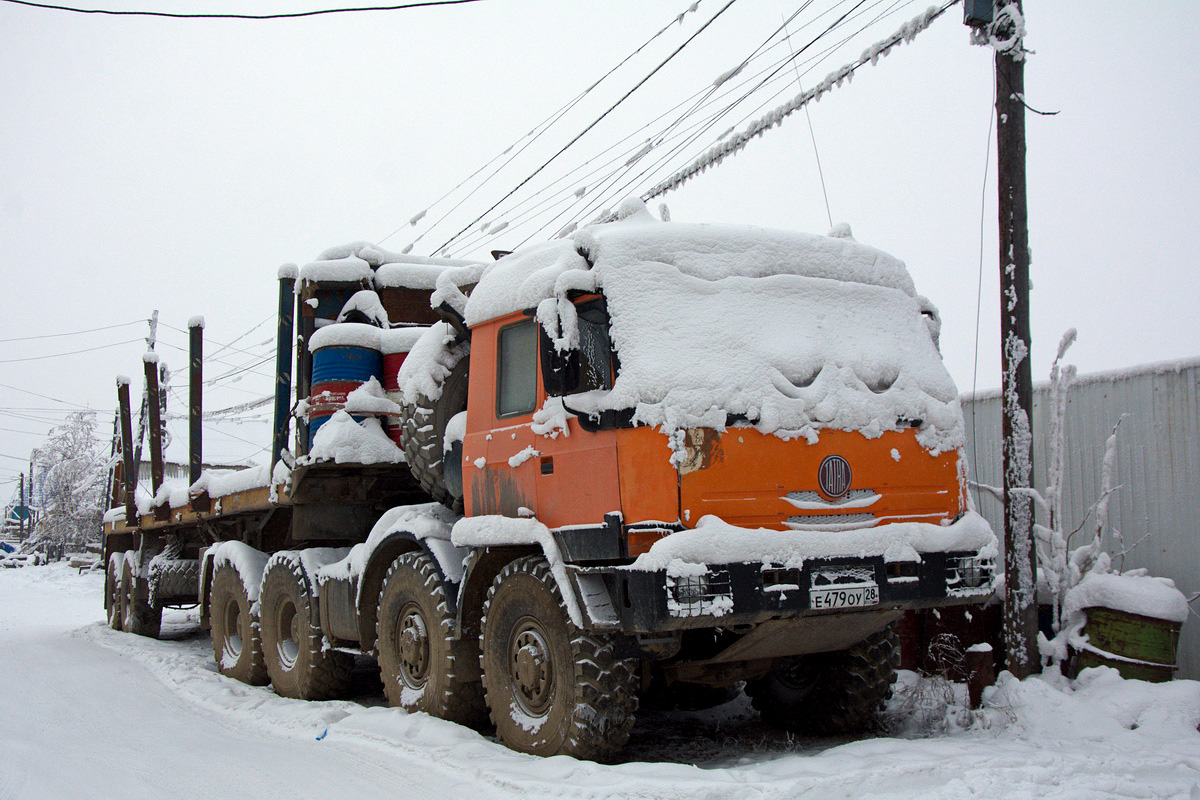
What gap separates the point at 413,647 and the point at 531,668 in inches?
59.3

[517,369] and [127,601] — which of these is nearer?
[517,369]

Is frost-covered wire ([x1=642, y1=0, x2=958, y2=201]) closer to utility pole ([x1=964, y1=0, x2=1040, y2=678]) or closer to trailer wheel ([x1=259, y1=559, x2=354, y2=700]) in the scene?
utility pole ([x1=964, y1=0, x2=1040, y2=678])

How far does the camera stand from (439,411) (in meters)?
6.46

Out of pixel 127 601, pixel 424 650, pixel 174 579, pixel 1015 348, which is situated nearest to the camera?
pixel 424 650

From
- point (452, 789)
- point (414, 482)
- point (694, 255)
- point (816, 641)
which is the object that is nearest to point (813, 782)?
point (816, 641)

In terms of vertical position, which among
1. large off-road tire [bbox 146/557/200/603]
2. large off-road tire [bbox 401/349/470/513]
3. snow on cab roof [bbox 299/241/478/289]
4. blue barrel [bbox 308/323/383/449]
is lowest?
large off-road tire [bbox 146/557/200/603]

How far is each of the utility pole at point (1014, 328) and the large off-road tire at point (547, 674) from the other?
334cm

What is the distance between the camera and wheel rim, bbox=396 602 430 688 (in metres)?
6.31

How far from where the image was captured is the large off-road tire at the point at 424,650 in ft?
19.3

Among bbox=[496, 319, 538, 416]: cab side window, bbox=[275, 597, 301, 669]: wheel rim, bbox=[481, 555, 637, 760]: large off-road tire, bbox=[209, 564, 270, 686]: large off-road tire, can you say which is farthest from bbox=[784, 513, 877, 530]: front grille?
bbox=[209, 564, 270, 686]: large off-road tire

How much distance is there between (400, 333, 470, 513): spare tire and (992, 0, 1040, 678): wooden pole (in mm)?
3828

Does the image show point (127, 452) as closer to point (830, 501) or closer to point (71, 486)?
point (830, 501)

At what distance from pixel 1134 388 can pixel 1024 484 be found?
5.95ft

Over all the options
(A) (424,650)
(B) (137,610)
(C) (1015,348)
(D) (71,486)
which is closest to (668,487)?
(A) (424,650)
